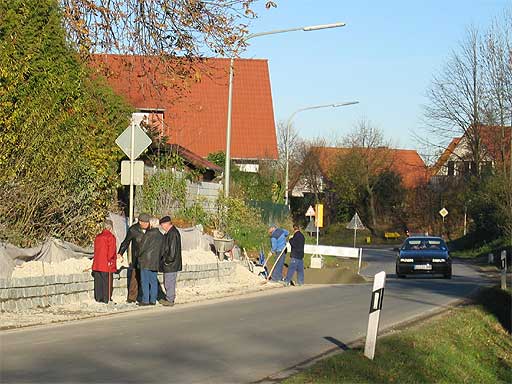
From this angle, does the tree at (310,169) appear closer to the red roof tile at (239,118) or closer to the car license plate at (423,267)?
the red roof tile at (239,118)

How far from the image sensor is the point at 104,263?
720 inches

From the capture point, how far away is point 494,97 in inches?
2093

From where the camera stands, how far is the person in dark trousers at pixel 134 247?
64.0 feet

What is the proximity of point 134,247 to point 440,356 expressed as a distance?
7731 mm

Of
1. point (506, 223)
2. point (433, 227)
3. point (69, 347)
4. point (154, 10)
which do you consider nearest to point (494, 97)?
point (506, 223)

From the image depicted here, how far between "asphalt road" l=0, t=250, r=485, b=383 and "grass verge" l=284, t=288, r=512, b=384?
0.67 meters

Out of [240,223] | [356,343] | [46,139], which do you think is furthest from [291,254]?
[356,343]

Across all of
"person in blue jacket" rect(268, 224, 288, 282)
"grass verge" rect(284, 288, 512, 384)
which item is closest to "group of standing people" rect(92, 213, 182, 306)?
"grass verge" rect(284, 288, 512, 384)

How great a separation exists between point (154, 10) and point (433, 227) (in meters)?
66.8

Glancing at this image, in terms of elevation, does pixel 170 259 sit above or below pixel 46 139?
below

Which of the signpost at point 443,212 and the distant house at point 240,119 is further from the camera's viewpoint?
the signpost at point 443,212

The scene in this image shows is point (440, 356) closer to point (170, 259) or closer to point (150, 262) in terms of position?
point (150, 262)

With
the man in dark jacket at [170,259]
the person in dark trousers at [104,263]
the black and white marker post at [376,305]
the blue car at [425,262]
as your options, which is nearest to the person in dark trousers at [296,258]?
the blue car at [425,262]

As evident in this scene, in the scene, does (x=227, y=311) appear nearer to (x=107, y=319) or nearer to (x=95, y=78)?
(x=107, y=319)
